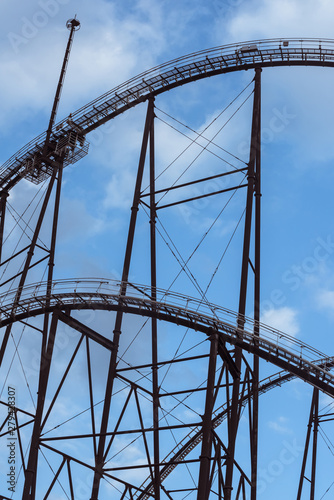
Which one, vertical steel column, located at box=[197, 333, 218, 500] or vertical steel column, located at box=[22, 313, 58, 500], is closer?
vertical steel column, located at box=[197, 333, 218, 500]

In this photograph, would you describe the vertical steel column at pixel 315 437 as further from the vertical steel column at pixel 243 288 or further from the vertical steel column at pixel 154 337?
the vertical steel column at pixel 154 337

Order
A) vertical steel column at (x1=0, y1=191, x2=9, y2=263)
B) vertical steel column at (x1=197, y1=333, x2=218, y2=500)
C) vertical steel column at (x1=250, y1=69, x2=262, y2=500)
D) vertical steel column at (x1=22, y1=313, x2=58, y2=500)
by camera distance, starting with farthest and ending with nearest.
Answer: vertical steel column at (x1=0, y1=191, x2=9, y2=263) < vertical steel column at (x1=250, y1=69, x2=262, y2=500) < vertical steel column at (x1=22, y1=313, x2=58, y2=500) < vertical steel column at (x1=197, y1=333, x2=218, y2=500)

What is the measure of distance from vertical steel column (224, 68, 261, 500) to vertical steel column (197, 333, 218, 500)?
4.20 feet

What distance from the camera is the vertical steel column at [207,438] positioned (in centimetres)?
1752

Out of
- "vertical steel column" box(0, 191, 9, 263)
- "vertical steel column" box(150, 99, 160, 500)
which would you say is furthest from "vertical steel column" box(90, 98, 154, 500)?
"vertical steel column" box(0, 191, 9, 263)

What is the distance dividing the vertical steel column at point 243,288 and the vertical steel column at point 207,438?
4.20 ft

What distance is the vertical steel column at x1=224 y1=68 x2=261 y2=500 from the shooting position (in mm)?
19906

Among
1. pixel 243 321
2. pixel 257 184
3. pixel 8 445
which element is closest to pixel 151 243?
pixel 257 184

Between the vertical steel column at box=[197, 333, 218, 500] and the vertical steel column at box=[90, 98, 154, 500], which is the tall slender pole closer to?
the vertical steel column at box=[90, 98, 154, 500]

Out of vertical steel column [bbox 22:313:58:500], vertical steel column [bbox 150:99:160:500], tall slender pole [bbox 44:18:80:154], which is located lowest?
vertical steel column [bbox 22:313:58:500]

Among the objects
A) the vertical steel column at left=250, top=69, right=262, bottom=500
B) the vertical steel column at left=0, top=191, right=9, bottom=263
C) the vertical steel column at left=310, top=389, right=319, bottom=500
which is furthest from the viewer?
the vertical steel column at left=0, top=191, right=9, bottom=263

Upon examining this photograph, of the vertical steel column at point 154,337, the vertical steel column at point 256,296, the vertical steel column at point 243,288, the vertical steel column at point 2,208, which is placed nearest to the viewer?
the vertical steel column at point 243,288

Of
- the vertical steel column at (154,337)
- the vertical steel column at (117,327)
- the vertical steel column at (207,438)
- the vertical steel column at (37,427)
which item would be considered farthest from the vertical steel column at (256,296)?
the vertical steel column at (37,427)

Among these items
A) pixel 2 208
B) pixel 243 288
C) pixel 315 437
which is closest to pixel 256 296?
pixel 243 288
